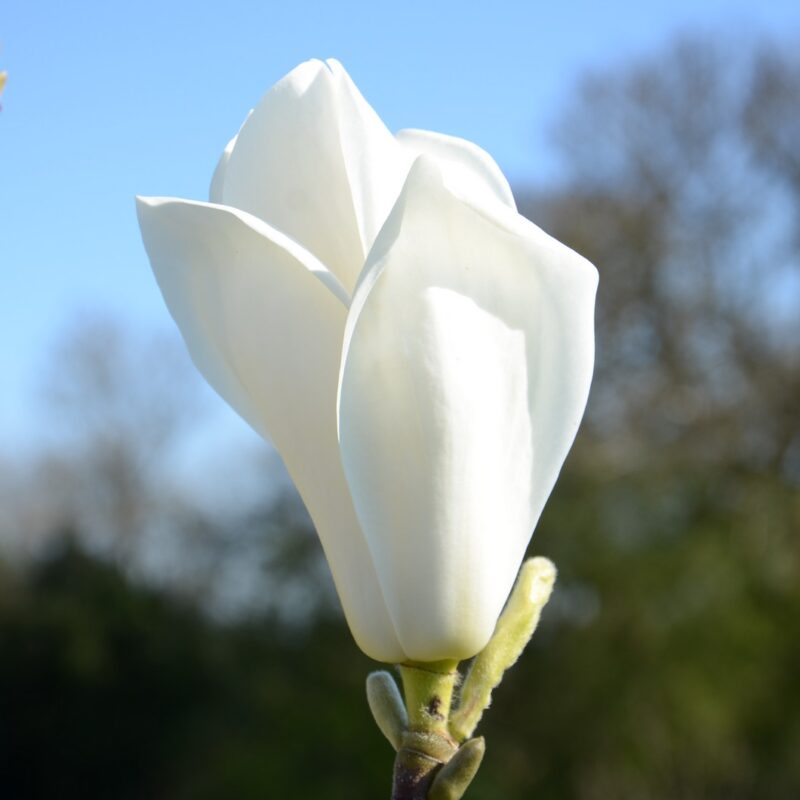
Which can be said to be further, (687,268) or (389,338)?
(687,268)

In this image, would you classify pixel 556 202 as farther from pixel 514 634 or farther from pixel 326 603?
pixel 514 634

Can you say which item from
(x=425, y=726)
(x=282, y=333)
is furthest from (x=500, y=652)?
(x=282, y=333)

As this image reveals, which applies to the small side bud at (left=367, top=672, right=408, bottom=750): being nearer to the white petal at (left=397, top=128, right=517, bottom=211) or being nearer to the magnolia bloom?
the magnolia bloom

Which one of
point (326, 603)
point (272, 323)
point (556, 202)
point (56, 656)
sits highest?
point (272, 323)

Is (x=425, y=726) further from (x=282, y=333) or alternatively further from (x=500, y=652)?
(x=282, y=333)

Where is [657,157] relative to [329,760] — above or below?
above

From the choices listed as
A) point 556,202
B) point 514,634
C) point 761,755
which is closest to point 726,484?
point 761,755

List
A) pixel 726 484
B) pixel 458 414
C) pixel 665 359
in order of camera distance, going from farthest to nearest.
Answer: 1. pixel 665 359
2. pixel 726 484
3. pixel 458 414

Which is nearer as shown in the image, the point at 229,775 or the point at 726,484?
the point at 229,775
